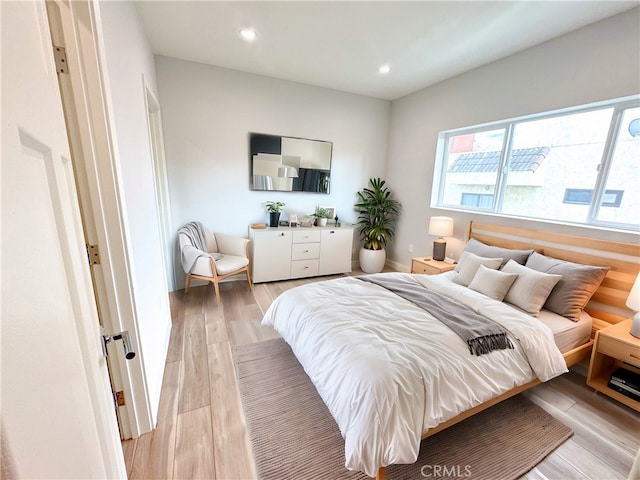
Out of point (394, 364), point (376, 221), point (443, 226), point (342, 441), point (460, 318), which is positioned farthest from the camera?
point (376, 221)

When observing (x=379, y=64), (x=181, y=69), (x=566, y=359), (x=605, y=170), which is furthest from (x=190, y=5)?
(x=566, y=359)

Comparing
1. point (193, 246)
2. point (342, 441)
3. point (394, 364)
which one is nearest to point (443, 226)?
point (394, 364)

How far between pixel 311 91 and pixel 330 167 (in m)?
1.07

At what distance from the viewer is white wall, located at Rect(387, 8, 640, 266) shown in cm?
206

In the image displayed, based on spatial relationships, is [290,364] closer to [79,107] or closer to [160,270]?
[160,270]

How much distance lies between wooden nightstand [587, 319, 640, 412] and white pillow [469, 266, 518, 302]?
572 millimetres

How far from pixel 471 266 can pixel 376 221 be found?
199 cm

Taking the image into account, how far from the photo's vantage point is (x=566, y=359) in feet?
6.20

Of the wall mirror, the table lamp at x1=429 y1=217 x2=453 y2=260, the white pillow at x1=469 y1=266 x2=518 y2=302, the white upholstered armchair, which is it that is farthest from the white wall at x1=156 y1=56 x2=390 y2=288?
the white pillow at x1=469 y1=266 x2=518 y2=302

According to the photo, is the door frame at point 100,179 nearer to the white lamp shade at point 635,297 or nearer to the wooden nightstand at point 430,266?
the wooden nightstand at point 430,266

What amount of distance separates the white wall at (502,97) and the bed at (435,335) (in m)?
0.39

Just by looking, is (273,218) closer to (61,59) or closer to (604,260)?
(61,59)

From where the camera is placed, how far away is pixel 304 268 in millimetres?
3828

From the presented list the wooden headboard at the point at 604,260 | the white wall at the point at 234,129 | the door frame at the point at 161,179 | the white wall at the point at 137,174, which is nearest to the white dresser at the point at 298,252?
the white wall at the point at 234,129
